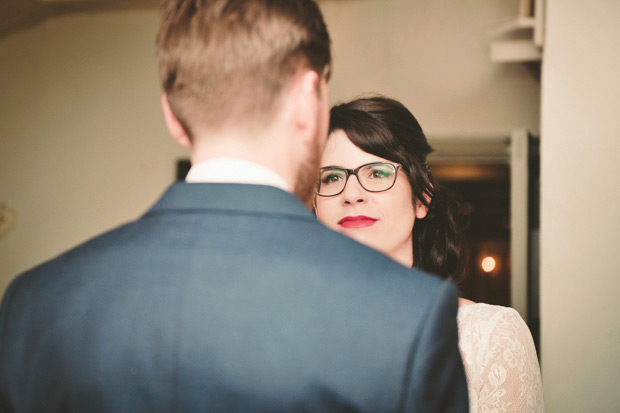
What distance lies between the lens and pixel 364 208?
5.53 feet

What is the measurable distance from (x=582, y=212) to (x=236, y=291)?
236cm

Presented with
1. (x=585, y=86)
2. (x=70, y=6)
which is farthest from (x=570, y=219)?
(x=70, y=6)

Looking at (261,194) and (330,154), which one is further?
(330,154)

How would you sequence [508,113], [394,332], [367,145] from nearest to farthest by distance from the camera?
[394,332]
[367,145]
[508,113]

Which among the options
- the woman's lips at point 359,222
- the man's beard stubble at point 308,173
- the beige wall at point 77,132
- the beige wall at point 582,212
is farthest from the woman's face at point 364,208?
the beige wall at point 77,132

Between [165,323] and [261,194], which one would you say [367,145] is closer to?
[261,194]

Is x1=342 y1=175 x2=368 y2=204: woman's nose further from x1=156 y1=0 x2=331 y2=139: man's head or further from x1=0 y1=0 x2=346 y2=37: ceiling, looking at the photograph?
x1=0 y1=0 x2=346 y2=37: ceiling

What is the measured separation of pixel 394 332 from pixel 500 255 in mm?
9104

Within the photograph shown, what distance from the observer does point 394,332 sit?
27.5 inches

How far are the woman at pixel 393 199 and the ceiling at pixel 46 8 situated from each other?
297 cm

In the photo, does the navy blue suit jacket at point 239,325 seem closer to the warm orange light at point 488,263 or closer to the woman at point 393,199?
the woman at point 393,199

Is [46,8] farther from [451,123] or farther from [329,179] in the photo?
[329,179]

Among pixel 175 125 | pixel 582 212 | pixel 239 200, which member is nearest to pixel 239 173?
pixel 239 200

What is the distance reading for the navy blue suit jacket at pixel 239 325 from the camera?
692mm
